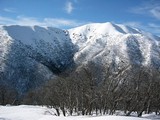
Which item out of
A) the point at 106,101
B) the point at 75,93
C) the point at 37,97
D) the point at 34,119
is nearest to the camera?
the point at 34,119

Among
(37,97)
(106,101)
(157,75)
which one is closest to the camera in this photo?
(106,101)

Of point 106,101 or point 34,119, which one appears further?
point 106,101

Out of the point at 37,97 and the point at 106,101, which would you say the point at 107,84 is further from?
the point at 37,97

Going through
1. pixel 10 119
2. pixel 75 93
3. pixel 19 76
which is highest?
pixel 19 76

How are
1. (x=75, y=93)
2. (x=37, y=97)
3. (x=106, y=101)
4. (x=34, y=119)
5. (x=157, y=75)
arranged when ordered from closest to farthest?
(x=34, y=119) → (x=106, y=101) → (x=75, y=93) → (x=157, y=75) → (x=37, y=97)

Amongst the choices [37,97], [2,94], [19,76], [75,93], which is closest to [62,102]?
[75,93]

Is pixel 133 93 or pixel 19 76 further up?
pixel 19 76

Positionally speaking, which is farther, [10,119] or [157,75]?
[157,75]

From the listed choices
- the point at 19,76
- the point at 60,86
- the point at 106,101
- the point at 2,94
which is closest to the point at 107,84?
the point at 106,101

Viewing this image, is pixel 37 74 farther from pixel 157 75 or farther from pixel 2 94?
pixel 157 75
